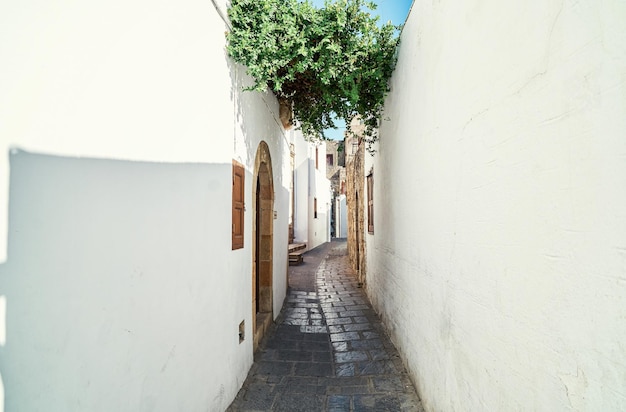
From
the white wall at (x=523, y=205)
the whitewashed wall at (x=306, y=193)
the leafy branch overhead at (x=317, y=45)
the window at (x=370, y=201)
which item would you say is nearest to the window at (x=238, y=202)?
the leafy branch overhead at (x=317, y=45)

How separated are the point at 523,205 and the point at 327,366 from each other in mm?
3323

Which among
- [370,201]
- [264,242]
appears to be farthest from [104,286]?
[370,201]

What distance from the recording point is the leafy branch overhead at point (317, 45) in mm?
3537

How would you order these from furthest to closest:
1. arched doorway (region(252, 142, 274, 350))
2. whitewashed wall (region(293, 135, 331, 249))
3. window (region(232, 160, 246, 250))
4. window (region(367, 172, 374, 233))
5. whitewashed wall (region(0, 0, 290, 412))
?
whitewashed wall (region(293, 135, 331, 249)) < window (region(367, 172, 374, 233)) < arched doorway (region(252, 142, 274, 350)) < window (region(232, 160, 246, 250)) < whitewashed wall (region(0, 0, 290, 412))

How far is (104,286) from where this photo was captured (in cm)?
173

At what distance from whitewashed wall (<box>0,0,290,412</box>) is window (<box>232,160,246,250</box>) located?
1.42ft

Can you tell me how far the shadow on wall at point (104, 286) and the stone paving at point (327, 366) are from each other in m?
1.11

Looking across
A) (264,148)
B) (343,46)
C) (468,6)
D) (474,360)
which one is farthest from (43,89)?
(264,148)

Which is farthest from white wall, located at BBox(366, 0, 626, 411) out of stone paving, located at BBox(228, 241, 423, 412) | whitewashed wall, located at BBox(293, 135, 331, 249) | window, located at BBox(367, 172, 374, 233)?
whitewashed wall, located at BBox(293, 135, 331, 249)

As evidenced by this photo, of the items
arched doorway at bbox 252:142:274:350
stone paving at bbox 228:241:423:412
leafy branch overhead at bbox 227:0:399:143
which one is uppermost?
leafy branch overhead at bbox 227:0:399:143

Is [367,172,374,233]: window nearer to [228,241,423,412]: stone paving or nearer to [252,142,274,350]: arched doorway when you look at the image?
[228,241,423,412]: stone paving

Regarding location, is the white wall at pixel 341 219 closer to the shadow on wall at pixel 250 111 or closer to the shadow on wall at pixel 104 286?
the shadow on wall at pixel 250 111

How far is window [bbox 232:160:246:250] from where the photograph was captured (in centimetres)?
356

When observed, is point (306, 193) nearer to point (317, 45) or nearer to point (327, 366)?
point (327, 366)
